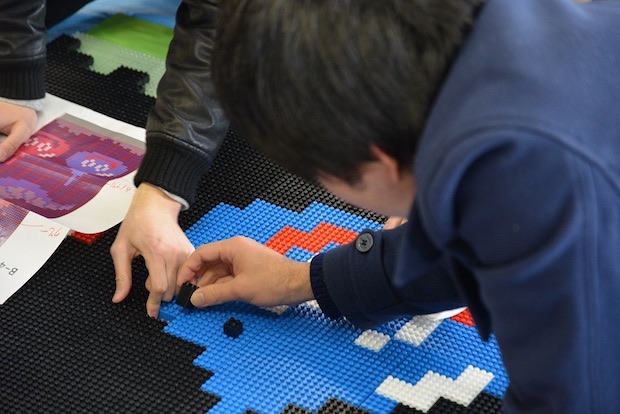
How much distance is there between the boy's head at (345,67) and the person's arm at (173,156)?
0.53m

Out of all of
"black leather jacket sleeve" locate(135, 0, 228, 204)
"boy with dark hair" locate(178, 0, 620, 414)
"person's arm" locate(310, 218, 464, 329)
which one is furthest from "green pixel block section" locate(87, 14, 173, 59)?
"boy with dark hair" locate(178, 0, 620, 414)

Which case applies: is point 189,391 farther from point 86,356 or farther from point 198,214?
point 198,214

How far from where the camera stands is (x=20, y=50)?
1460mm

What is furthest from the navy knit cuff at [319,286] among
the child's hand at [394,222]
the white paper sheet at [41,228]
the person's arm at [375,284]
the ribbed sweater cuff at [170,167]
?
the white paper sheet at [41,228]

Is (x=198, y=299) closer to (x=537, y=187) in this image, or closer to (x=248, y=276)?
(x=248, y=276)

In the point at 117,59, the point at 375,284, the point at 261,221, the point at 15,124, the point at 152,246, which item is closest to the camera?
the point at 375,284

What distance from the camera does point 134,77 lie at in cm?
161

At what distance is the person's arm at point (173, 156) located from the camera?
3.90 ft

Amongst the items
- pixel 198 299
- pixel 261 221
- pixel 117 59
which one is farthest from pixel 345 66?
pixel 117 59

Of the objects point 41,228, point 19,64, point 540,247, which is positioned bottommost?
point 41,228

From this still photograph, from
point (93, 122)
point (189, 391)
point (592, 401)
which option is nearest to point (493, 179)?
point (592, 401)

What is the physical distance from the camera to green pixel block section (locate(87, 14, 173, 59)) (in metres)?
1.71

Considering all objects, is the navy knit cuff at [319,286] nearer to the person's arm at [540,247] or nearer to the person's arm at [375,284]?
the person's arm at [375,284]

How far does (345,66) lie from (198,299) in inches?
22.5
